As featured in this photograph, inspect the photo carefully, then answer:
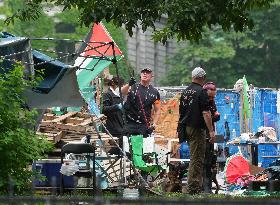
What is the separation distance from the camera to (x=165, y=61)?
250 ft

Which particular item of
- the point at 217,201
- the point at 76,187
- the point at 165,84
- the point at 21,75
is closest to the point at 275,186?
the point at 76,187

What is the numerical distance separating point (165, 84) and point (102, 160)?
53673mm

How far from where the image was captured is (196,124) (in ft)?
55.7

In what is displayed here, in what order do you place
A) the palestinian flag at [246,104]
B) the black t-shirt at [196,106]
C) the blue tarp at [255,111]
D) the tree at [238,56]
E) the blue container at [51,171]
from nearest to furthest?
the black t-shirt at [196,106] < the blue container at [51,171] < the blue tarp at [255,111] < the palestinian flag at [246,104] < the tree at [238,56]

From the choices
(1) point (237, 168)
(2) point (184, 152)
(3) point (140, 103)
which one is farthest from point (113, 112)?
(2) point (184, 152)

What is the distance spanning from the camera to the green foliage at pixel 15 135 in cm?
1398

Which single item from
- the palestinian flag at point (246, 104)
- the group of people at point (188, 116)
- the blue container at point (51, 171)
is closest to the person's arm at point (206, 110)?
the group of people at point (188, 116)

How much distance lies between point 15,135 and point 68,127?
4.72 meters

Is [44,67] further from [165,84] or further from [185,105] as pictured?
[165,84]

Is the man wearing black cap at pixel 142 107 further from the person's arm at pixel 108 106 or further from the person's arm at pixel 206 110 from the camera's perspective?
the person's arm at pixel 206 110

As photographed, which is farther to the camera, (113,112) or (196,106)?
(113,112)

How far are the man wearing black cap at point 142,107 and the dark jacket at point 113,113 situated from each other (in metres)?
0.16

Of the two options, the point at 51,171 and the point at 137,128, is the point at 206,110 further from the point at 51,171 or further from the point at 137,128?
the point at 137,128

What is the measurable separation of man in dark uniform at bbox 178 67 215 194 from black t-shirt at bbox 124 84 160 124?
3.00m
